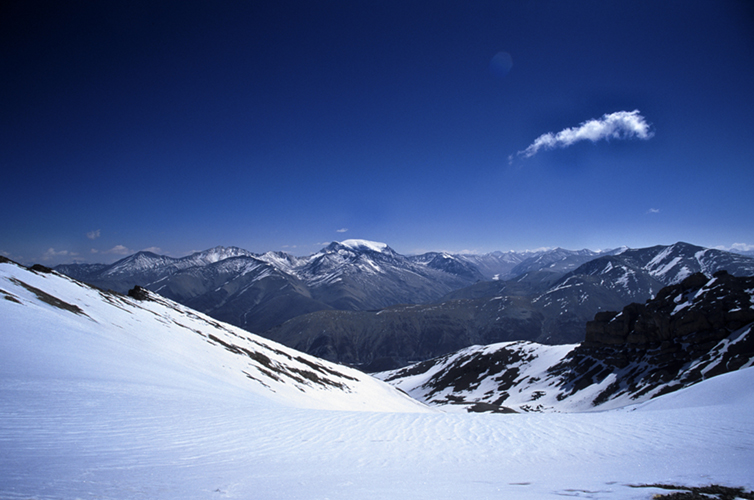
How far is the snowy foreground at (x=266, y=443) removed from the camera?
6969mm

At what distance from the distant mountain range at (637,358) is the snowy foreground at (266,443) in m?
51.0

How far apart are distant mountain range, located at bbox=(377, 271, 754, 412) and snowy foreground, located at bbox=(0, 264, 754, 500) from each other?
5100 centimetres

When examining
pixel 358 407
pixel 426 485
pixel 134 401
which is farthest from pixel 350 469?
pixel 358 407

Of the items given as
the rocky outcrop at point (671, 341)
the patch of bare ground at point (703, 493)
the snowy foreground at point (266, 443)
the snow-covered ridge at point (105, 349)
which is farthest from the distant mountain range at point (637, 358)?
the patch of bare ground at point (703, 493)

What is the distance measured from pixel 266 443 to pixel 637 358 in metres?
94.8

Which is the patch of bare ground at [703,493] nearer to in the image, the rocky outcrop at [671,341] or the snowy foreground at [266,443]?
the snowy foreground at [266,443]

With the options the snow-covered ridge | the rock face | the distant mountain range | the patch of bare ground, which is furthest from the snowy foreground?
the rock face

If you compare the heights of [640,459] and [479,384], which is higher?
[640,459]

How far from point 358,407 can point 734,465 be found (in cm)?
3733

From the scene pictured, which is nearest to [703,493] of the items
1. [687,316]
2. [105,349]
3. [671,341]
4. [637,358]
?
[105,349]

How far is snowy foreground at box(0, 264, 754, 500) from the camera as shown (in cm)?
697

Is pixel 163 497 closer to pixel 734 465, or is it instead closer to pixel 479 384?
pixel 734 465

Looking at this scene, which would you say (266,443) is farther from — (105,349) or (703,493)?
(105,349)

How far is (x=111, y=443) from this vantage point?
8719 millimetres
